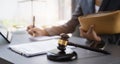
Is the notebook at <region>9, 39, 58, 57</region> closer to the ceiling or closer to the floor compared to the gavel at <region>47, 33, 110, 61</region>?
closer to the floor

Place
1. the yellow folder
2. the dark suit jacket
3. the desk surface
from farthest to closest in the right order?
1. the dark suit jacket
2. the yellow folder
3. the desk surface

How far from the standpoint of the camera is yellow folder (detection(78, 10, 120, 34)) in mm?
961

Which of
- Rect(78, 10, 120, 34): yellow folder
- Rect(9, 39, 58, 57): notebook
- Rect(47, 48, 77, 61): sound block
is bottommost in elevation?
Rect(9, 39, 58, 57): notebook

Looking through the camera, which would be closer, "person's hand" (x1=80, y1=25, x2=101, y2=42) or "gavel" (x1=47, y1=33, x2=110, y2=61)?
"gavel" (x1=47, y1=33, x2=110, y2=61)

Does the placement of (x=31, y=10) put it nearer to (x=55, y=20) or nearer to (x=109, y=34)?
(x=55, y=20)

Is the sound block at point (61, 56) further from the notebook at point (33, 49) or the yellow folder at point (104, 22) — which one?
the yellow folder at point (104, 22)

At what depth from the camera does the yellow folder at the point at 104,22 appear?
96 cm

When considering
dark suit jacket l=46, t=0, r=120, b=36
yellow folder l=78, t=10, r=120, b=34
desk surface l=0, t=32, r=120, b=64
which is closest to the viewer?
desk surface l=0, t=32, r=120, b=64

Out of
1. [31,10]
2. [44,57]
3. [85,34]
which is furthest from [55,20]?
[44,57]

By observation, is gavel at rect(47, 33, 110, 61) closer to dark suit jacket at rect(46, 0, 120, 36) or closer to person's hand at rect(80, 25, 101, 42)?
person's hand at rect(80, 25, 101, 42)

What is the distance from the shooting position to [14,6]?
7.36ft

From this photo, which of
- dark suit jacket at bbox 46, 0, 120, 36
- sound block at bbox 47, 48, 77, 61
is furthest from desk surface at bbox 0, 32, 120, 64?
dark suit jacket at bbox 46, 0, 120, 36

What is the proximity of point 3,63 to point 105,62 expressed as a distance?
34cm

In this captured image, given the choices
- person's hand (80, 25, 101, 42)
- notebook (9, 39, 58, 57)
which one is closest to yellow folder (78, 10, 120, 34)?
person's hand (80, 25, 101, 42)
